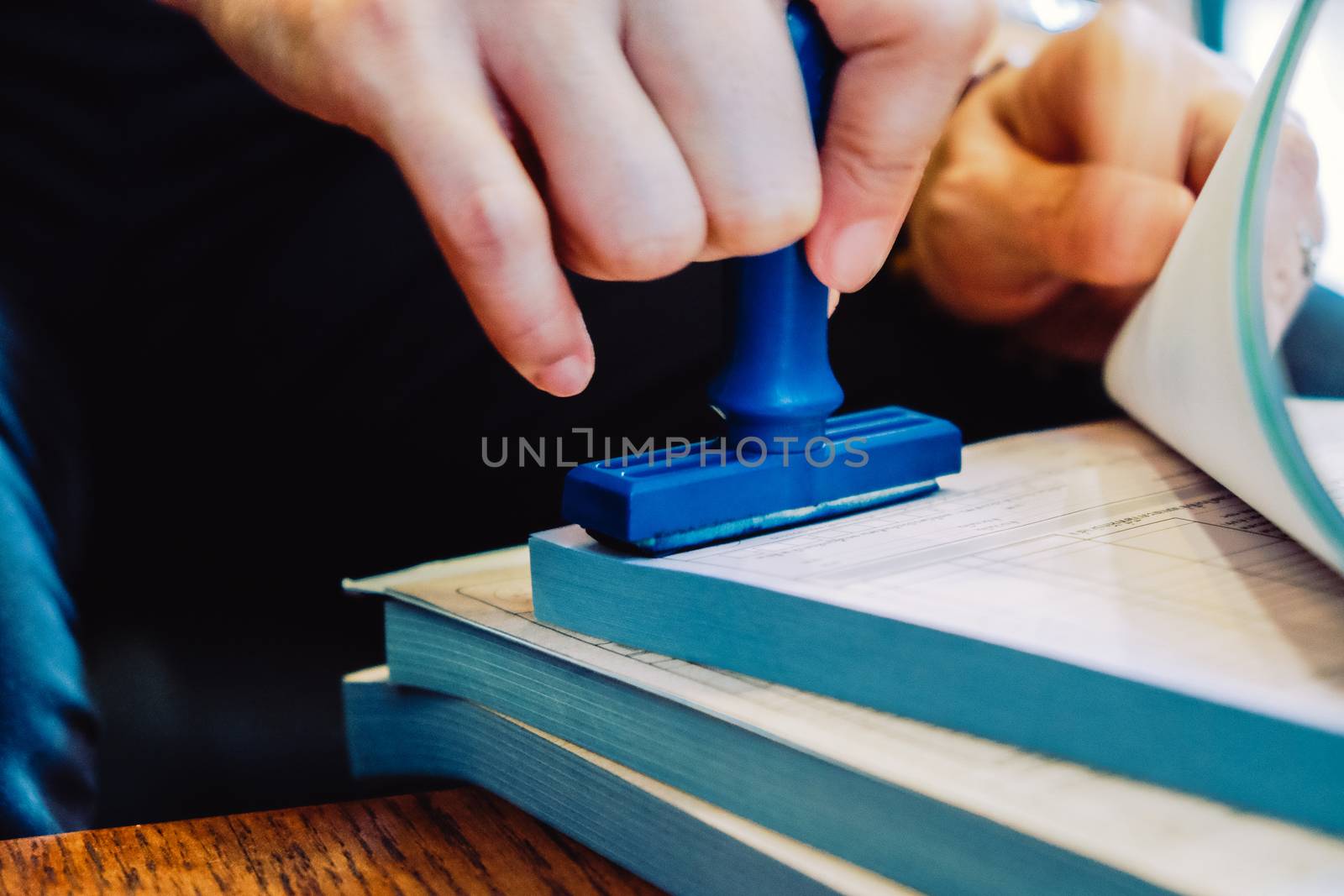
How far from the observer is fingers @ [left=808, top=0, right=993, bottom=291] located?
372 millimetres

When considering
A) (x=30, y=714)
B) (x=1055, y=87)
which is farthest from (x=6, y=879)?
(x=1055, y=87)

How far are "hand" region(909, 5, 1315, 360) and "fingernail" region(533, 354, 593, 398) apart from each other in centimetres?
43

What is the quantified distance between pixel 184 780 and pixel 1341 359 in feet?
2.15

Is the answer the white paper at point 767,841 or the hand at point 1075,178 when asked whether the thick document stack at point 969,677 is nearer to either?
the white paper at point 767,841

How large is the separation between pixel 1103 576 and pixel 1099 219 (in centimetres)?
43

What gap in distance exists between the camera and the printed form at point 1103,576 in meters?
0.26

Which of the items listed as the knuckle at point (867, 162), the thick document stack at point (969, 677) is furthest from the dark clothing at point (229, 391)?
the knuckle at point (867, 162)

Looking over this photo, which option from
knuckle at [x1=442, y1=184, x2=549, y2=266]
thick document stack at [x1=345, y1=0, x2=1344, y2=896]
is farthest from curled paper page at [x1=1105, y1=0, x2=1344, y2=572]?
knuckle at [x1=442, y1=184, x2=549, y2=266]

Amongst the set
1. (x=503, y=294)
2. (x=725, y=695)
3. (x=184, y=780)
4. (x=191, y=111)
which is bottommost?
(x=184, y=780)

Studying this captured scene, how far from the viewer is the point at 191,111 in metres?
0.62

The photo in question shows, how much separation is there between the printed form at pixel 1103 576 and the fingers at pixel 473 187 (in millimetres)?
105

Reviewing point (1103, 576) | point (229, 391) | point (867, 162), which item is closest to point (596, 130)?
point (867, 162)

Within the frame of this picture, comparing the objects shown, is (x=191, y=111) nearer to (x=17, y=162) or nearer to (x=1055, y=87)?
(x=17, y=162)

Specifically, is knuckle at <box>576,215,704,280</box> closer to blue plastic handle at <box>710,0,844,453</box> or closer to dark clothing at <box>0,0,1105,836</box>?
blue plastic handle at <box>710,0,844,453</box>
